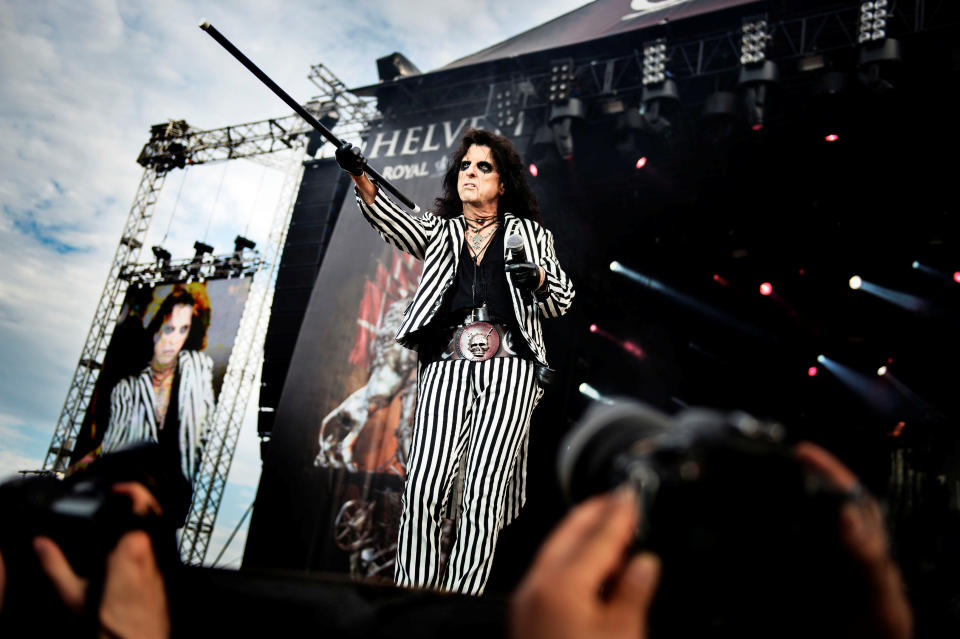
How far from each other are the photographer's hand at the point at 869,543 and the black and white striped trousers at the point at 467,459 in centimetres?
181

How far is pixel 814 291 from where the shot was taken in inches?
430

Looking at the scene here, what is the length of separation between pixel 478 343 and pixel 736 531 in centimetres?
200

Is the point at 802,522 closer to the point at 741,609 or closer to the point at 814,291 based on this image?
the point at 741,609

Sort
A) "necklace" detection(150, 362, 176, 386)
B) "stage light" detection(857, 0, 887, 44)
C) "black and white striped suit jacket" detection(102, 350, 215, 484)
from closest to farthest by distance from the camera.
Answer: "stage light" detection(857, 0, 887, 44), "black and white striped suit jacket" detection(102, 350, 215, 484), "necklace" detection(150, 362, 176, 386)

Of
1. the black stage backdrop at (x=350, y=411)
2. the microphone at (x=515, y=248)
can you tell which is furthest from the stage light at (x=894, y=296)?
the microphone at (x=515, y=248)

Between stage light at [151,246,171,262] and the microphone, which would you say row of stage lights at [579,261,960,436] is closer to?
the microphone

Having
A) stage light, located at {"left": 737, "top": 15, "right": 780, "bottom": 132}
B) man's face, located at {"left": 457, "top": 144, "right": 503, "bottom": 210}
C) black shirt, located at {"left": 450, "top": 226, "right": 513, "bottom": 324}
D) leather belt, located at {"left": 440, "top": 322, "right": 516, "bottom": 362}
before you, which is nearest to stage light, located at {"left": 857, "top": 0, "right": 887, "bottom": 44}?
stage light, located at {"left": 737, "top": 15, "right": 780, "bottom": 132}

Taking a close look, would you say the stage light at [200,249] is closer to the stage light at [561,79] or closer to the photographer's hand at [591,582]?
the stage light at [561,79]

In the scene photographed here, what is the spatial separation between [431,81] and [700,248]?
4.57m

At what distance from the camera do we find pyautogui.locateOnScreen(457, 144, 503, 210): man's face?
311 cm

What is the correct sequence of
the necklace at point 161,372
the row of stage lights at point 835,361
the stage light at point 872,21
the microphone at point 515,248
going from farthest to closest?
the necklace at point 161,372 → the row of stage lights at point 835,361 → the stage light at point 872,21 → the microphone at point 515,248

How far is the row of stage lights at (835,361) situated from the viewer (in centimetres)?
962

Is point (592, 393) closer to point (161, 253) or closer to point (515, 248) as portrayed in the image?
point (515, 248)

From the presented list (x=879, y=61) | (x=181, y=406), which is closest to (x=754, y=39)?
(x=879, y=61)
